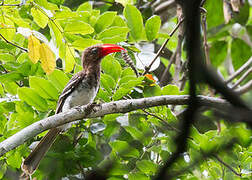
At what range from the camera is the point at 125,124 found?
2.67 metres

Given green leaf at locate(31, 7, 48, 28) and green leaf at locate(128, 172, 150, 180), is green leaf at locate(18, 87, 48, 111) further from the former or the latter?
green leaf at locate(128, 172, 150, 180)

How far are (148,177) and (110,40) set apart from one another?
1021 mm

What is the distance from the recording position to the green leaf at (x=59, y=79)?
8.66 feet

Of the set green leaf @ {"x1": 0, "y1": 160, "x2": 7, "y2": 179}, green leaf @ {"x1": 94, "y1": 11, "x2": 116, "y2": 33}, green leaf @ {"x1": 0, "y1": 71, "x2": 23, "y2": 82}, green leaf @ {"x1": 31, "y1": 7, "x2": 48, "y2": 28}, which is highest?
green leaf @ {"x1": 31, "y1": 7, "x2": 48, "y2": 28}

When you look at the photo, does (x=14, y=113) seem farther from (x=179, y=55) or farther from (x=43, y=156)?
(x=179, y=55)

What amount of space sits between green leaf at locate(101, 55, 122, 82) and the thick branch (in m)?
0.49

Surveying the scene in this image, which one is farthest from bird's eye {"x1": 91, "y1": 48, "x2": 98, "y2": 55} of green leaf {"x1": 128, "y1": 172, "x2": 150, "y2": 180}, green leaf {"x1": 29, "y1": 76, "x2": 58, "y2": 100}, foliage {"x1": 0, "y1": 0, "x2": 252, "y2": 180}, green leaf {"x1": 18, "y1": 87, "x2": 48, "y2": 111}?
green leaf {"x1": 128, "y1": 172, "x2": 150, "y2": 180}

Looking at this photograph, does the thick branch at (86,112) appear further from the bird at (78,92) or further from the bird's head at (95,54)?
the bird's head at (95,54)

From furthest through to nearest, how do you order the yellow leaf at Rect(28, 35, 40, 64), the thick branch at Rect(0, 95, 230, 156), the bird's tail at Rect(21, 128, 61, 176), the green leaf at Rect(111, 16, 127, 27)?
1. the green leaf at Rect(111, 16, 127, 27)
2. the bird's tail at Rect(21, 128, 61, 176)
3. the yellow leaf at Rect(28, 35, 40, 64)
4. the thick branch at Rect(0, 95, 230, 156)

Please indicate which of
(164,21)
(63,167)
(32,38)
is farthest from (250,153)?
(164,21)

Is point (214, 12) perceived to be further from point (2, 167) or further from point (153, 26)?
point (2, 167)

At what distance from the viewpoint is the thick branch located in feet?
6.23

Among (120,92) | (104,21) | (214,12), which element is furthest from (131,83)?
(214,12)

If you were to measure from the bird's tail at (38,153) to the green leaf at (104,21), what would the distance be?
87 centimetres
